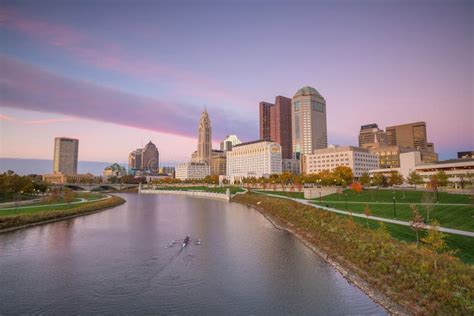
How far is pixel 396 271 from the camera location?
25156 mm

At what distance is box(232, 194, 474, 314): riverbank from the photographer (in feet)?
66.2

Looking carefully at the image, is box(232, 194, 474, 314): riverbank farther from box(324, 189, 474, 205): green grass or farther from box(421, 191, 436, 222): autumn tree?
box(324, 189, 474, 205): green grass

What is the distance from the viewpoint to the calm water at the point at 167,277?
892 inches

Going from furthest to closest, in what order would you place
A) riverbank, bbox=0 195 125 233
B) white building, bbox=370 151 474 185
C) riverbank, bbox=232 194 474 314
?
white building, bbox=370 151 474 185
riverbank, bbox=0 195 125 233
riverbank, bbox=232 194 474 314

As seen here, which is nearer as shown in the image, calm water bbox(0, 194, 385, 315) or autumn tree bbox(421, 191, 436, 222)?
calm water bbox(0, 194, 385, 315)

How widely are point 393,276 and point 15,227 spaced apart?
60.0 meters

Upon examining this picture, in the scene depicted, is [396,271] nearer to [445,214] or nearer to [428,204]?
[428,204]

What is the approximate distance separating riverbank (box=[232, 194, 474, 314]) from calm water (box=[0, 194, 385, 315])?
1511 mm

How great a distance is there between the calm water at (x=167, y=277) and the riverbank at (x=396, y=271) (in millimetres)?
1511

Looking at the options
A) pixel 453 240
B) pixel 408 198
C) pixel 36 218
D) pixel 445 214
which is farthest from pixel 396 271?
pixel 36 218

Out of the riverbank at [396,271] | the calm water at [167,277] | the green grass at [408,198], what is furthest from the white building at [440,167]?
the calm water at [167,277]

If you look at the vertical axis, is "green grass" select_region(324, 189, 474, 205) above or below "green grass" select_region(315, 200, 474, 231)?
above

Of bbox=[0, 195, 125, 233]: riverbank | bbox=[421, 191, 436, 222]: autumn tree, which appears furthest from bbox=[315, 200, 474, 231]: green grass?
bbox=[0, 195, 125, 233]: riverbank

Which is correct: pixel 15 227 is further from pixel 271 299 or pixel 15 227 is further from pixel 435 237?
pixel 435 237
